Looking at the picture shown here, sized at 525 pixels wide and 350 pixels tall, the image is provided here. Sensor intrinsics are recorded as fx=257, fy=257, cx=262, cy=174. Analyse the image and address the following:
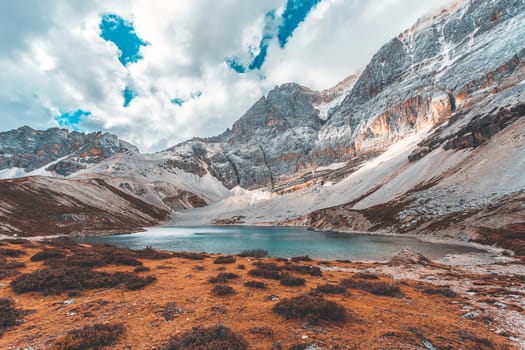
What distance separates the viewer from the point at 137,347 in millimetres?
7746

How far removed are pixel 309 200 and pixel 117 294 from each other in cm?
16895

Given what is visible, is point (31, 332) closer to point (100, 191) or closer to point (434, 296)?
point (434, 296)

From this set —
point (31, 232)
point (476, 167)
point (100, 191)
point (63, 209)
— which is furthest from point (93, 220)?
point (476, 167)

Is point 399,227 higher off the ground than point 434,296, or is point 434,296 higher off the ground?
point 434,296

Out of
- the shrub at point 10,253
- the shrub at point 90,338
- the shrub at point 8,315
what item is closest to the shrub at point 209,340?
the shrub at point 90,338

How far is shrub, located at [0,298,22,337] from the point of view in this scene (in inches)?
362

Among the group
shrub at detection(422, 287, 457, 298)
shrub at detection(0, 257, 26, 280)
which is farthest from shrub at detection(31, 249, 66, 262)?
shrub at detection(422, 287, 457, 298)

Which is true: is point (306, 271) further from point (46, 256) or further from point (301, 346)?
point (46, 256)

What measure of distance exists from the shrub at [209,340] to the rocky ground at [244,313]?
32 mm

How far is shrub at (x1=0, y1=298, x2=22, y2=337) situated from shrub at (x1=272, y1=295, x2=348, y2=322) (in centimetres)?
976

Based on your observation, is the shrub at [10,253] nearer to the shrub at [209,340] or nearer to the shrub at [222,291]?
the shrub at [222,291]

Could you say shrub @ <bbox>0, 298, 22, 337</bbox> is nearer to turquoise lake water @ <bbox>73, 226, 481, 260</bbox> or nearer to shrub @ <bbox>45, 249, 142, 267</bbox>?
shrub @ <bbox>45, 249, 142, 267</bbox>

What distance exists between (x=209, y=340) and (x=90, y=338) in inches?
141

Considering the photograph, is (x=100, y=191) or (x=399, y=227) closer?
(x=399, y=227)
